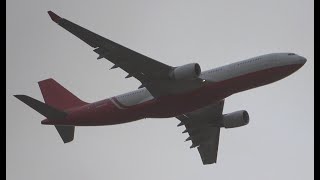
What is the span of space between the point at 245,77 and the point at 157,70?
256 inches

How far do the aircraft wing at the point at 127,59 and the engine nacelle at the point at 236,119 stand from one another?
8.86 metres

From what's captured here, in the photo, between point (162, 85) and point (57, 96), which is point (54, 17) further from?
point (57, 96)

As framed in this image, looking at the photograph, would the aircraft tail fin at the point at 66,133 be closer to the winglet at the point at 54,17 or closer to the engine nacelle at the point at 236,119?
the engine nacelle at the point at 236,119

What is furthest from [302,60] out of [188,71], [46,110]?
[46,110]

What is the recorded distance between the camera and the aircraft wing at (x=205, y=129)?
50500 millimetres

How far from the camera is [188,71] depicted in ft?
135

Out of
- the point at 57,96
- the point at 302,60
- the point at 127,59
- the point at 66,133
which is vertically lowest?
the point at 66,133

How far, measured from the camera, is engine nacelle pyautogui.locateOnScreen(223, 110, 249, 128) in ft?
159

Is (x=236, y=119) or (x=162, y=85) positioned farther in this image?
(x=236, y=119)

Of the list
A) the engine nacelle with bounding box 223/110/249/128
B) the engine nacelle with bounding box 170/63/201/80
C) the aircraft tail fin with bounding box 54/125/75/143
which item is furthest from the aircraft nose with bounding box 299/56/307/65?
the aircraft tail fin with bounding box 54/125/75/143

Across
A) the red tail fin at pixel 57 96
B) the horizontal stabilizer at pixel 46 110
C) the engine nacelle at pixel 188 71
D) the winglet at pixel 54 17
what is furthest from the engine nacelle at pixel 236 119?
the winglet at pixel 54 17

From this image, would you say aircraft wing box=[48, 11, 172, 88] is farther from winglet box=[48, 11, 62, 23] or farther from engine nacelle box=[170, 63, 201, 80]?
winglet box=[48, 11, 62, 23]

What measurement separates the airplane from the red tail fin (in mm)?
1070

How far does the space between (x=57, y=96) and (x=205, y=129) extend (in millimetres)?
13583
